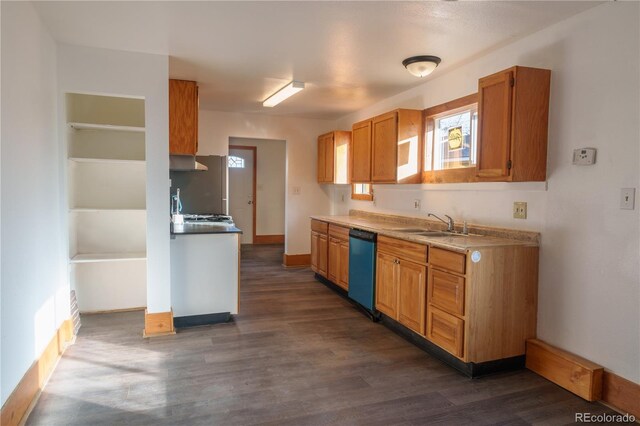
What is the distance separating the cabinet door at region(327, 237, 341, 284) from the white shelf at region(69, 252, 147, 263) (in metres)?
2.10

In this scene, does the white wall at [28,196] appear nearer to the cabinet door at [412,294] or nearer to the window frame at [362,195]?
the cabinet door at [412,294]

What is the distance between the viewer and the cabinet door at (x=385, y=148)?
417 cm

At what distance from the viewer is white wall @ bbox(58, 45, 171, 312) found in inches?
127

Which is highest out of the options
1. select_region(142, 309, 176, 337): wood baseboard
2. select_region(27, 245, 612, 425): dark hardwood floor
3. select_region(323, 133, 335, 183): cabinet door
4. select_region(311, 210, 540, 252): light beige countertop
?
select_region(323, 133, 335, 183): cabinet door

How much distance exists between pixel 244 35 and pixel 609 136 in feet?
8.23

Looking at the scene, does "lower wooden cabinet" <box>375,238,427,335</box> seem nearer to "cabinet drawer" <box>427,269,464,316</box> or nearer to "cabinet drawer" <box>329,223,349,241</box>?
"cabinet drawer" <box>427,269,464,316</box>

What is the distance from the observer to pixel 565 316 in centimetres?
269

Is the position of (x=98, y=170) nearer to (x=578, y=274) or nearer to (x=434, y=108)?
(x=434, y=108)

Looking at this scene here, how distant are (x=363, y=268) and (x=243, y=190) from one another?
17.0 feet

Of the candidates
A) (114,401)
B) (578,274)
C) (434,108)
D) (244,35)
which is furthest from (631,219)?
(114,401)

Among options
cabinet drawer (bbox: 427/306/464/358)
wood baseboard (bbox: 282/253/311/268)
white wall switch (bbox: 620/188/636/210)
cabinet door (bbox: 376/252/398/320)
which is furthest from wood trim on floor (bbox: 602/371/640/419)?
wood baseboard (bbox: 282/253/311/268)

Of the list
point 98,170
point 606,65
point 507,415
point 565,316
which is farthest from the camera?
point 98,170

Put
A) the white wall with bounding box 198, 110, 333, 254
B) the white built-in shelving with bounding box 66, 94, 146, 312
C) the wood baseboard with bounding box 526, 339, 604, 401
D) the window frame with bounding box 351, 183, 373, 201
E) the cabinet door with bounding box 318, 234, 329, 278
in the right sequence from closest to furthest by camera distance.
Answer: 1. the wood baseboard with bounding box 526, 339, 604, 401
2. the white built-in shelving with bounding box 66, 94, 146, 312
3. the cabinet door with bounding box 318, 234, 329, 278
4. the window frame with bounding box 351, 183, 373, 201
5. the white wall with bounding box 198, 110, 333, 254

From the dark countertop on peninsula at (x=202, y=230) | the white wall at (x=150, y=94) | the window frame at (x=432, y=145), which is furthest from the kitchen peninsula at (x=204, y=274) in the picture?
the window frame at (x=432, y=145)
